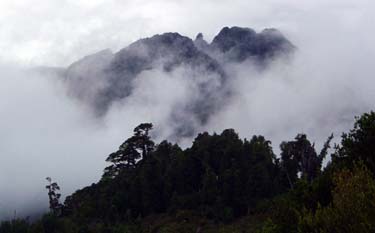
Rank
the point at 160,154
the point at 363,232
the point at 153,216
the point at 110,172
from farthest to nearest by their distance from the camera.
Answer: the point at 110,172 < the point at 160,154 < the point at 153,216 < the point at 363,232

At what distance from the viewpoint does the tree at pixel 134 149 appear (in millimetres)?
71250

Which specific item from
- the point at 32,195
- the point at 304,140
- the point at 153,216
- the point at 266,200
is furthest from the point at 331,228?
the point at 32,195

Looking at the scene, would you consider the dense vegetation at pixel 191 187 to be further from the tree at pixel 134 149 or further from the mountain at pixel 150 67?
the mountain at pixel 150 67

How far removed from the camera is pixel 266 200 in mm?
54156

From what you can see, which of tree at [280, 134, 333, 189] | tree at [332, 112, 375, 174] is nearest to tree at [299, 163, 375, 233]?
tree at [332, 112, 375, 174]

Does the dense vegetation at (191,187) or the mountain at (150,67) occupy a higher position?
the mountain at (150,67)

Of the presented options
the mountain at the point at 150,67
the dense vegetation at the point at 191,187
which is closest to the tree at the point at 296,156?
the dense vegetation at the point at 191,187

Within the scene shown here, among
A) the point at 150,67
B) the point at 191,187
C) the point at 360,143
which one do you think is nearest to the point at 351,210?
the point at 360,143

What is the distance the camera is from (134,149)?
72.9m

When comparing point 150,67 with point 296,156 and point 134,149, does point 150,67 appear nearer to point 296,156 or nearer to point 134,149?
point 134,149

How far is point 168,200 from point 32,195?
350ft

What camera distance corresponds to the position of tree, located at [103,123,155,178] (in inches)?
2805

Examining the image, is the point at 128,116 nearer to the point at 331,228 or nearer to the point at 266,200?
the point at 266,200

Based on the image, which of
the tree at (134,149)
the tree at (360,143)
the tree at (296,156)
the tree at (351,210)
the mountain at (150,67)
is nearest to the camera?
the tree at (351,210)
